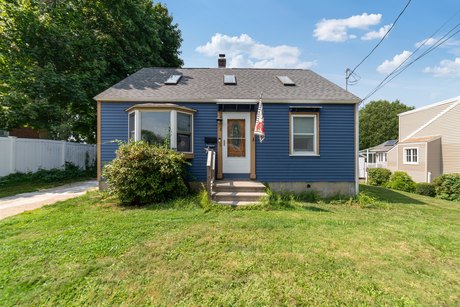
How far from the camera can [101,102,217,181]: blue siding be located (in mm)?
7477

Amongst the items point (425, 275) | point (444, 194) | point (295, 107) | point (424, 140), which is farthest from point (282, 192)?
point (424, 140)

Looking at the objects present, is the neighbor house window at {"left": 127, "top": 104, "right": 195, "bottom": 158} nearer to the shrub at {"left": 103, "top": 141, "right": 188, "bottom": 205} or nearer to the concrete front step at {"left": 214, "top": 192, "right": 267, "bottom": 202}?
the shrub at {"left": 103, "top": 141, "right": 188, "bottom": 205}

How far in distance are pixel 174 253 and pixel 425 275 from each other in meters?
3.61

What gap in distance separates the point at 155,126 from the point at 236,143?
9.35 ft

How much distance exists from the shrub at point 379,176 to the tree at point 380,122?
95.7 feet

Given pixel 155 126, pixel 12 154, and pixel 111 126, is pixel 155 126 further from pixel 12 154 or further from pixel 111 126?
pixel 12 154

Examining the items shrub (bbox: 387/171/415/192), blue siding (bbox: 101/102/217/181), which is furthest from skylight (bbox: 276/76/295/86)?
shrub (bbox: 387/171/415/192)

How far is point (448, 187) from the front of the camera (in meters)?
11.5

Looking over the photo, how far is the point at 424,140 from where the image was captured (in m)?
16.5

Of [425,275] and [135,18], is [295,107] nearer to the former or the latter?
[425,275]

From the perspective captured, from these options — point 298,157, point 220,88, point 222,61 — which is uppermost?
point 222,61

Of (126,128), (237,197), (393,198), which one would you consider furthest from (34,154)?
(393,198)

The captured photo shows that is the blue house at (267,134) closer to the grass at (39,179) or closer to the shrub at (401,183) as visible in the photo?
the grass at (39,179)

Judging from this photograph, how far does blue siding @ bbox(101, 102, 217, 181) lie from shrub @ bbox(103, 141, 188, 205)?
4.41 ft
